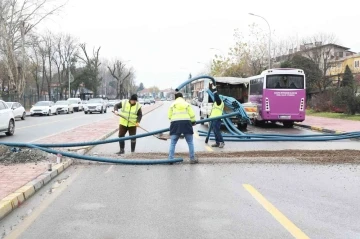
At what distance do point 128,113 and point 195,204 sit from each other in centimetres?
543

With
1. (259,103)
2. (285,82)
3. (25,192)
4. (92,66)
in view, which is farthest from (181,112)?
(92,66)

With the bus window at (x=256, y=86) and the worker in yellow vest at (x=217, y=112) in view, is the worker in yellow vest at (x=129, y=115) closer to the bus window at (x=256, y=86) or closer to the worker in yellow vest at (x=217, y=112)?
the worker in yellow vest at (x=217, y=112)

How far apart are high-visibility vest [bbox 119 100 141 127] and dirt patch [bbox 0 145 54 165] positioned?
2.19 metres

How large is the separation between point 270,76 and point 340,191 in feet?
48.5

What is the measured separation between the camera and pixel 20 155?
9430mm

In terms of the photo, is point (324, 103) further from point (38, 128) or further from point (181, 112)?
point (181, 112)

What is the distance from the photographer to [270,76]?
21.0 metres

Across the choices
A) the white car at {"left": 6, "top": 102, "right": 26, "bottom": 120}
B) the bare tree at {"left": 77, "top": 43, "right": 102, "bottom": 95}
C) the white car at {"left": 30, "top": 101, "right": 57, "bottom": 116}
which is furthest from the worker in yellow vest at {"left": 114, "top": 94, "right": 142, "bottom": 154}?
the bare tree at {"left": 77, "top": 43, "right": 102, "bottom": 95}

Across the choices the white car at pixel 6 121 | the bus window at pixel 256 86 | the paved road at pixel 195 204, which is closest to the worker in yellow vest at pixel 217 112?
the paved road at pixel 195 204

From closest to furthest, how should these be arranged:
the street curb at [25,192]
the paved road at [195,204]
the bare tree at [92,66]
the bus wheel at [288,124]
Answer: the paved road at [195,204] < the street curb at [25,192] < the bus wheel at [288,124] < the bare tree at [92,66]

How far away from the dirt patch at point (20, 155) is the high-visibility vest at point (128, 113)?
7.18ft

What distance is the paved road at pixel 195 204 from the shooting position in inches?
189

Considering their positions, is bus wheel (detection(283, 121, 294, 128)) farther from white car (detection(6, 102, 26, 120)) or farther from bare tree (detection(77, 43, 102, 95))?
bare tree (detection(77, 43, 102, 95))

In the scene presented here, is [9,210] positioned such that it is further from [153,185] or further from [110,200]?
[153,185]
